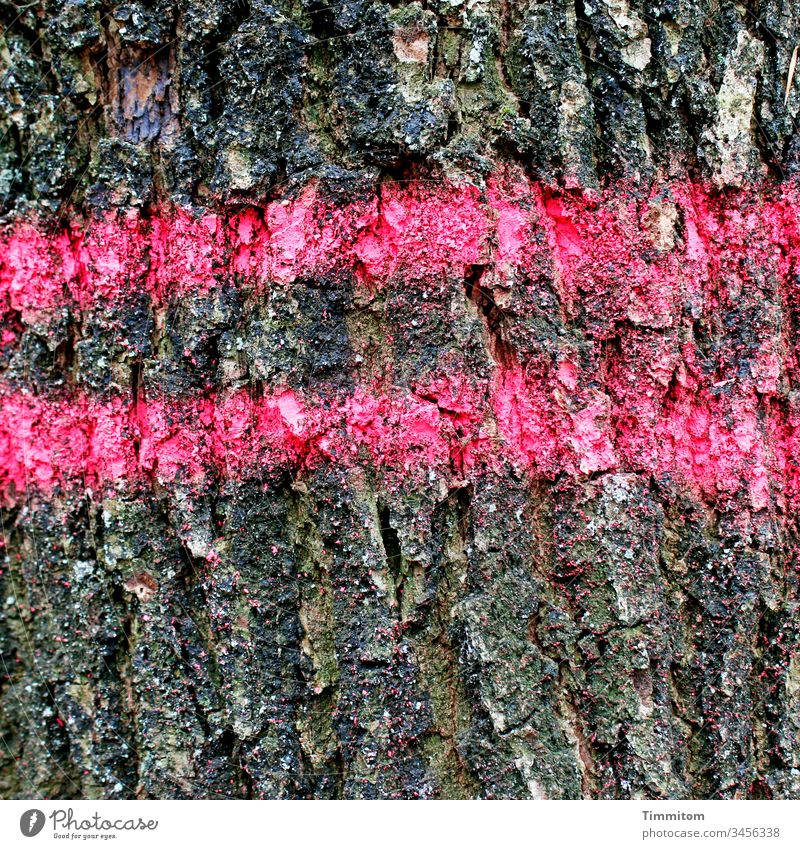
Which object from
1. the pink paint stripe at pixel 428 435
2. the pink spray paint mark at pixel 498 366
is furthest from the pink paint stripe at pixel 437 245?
the pink paint stripe at pixel 428 435

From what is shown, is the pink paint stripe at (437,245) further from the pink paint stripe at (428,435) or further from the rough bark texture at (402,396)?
the pink paint stripe at (428,435)

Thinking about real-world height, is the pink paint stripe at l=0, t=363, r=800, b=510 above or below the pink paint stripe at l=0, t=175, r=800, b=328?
below

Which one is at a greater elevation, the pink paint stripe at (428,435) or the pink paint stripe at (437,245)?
the pink paint stripe at (437,245)

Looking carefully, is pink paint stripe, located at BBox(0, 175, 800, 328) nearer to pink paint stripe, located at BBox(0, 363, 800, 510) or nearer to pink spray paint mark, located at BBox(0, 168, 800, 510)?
pink spray paint mark, located at BBox(0, 168, 800, 510)

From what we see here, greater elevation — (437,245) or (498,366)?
(437,245)

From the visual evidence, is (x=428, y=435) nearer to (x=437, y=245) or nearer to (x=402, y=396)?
(x=402, y=396)

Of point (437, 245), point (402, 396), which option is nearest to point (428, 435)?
point (402, 396)

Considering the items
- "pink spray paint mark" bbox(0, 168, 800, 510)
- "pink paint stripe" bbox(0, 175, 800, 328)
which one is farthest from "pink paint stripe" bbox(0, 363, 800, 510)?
"pink paint stripe" bbox(0, 175, 800, 328)
